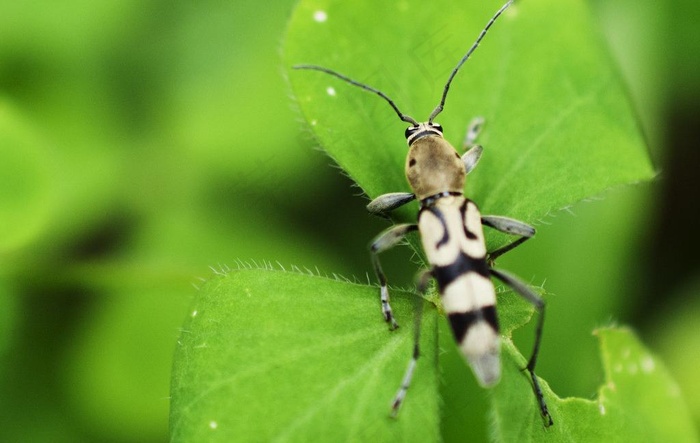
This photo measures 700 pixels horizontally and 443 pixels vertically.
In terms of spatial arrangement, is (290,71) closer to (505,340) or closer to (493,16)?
(493,16)

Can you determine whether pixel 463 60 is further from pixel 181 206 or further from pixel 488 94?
pixel 181 206

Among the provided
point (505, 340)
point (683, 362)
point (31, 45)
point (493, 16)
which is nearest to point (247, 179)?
point (31, 45)

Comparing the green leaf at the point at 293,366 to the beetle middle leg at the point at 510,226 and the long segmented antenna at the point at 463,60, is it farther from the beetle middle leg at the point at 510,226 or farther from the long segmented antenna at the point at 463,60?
the long segmented antenna at the point at 463,60

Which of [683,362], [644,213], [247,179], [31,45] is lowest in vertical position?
[683,362]

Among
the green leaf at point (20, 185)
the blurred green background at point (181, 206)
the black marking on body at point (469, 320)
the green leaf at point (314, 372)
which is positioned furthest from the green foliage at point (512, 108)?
the green leaf at point (20, 185)

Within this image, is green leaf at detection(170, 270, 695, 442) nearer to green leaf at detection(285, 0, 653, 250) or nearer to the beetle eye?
green leaf at detection(285, 0, 653, 250)

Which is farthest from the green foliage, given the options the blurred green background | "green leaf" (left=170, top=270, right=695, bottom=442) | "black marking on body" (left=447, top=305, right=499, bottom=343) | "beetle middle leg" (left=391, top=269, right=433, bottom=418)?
the blurred green background
